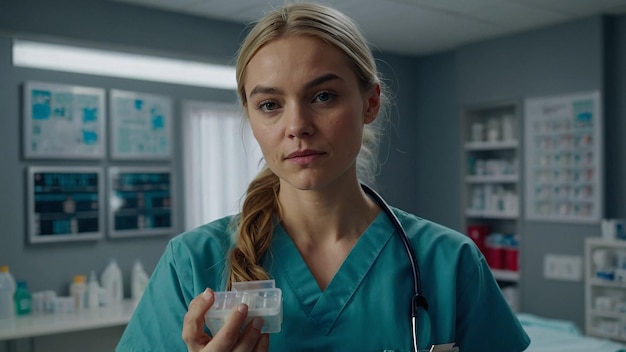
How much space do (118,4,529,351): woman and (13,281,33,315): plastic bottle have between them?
2.34 metres

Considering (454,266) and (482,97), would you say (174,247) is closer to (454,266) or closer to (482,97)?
(454,266)

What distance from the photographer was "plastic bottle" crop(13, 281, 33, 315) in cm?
310

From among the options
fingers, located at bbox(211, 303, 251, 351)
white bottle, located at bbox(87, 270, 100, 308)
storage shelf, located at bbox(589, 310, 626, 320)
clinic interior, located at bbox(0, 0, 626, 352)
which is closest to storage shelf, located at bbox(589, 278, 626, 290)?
storage shelf, located at bbox(589, 310, 626, 320)

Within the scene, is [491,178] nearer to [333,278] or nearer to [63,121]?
[63,121]

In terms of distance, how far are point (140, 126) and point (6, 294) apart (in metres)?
1.21

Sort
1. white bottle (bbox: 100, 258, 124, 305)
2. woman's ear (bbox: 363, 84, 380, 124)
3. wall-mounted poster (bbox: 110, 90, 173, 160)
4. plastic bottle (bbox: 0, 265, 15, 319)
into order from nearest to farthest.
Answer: woman's ear (bbox: 363, 84, 380, 124), plastic bottle (bbox: 0, 265, 15, 319), white bottle (bbox: 100, 258, 124, 305), wall-mounted poster (bbox: 110, 90, 173, 160)

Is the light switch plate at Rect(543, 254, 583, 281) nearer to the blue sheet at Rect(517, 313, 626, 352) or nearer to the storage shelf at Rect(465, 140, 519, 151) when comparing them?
the storage shelf at Rect(465, 140, 519, 151)

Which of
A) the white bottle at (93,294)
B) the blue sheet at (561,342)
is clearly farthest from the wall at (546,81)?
the white bottle at (93,294)

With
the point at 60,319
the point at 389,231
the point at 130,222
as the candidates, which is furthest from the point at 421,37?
the point at 389,231

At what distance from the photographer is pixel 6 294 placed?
9.97ft

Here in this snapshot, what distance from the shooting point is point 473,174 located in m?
4.97

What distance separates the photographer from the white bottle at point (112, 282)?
3.46 m

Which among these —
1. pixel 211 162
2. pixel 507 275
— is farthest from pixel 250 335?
pixel 507 275

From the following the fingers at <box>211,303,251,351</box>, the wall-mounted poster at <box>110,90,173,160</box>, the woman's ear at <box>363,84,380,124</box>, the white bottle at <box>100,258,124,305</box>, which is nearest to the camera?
the fingers at <box>211,303,251,351</box>
